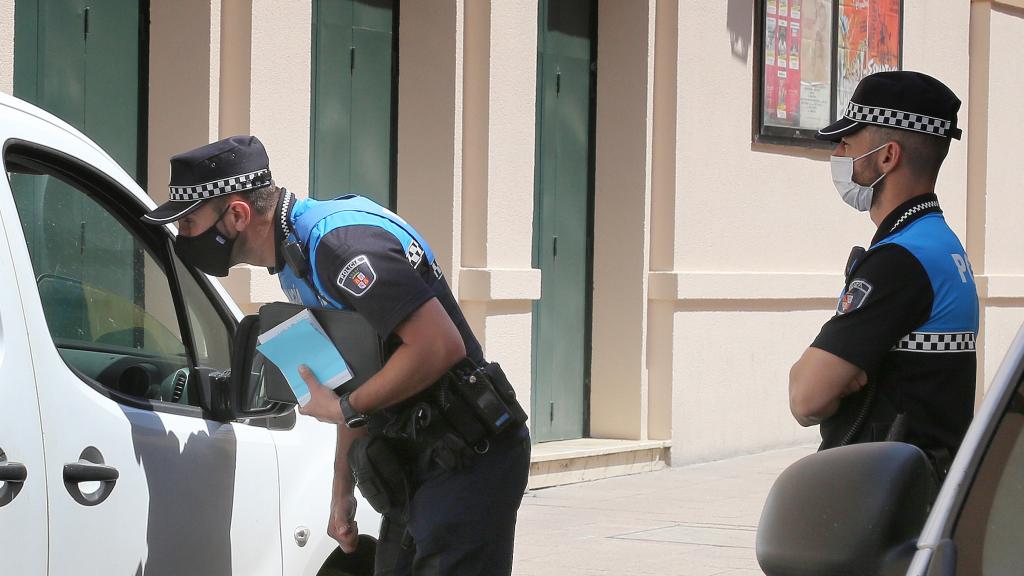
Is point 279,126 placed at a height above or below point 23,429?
above

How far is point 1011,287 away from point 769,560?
1275 centimetres

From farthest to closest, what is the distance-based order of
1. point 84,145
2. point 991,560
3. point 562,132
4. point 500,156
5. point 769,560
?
point 562,132 < point 500,156 < point 84,145 < point 769,560 < point 991,560

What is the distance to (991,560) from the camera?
6.73 feet

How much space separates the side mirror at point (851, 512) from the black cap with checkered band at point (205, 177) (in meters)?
1.81

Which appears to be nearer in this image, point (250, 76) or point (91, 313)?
point (91, 313)

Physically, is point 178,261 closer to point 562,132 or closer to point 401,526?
point 401,526

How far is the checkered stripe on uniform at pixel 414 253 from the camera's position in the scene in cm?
353

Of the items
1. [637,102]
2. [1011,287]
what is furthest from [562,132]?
[1011,287]

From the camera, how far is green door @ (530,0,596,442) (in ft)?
32.7

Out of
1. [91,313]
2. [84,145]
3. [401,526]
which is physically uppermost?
[84,145]

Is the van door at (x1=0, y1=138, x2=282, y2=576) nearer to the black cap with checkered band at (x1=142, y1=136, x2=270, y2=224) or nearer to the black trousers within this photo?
the black cap with checkered band at (x1=142, y1=136, x2=270, y2=224)

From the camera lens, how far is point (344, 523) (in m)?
3.71

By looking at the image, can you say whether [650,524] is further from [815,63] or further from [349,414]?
[349,414]

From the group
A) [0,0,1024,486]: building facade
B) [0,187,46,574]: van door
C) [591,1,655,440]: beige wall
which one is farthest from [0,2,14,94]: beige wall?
[591,1,655,440]: beige wall
